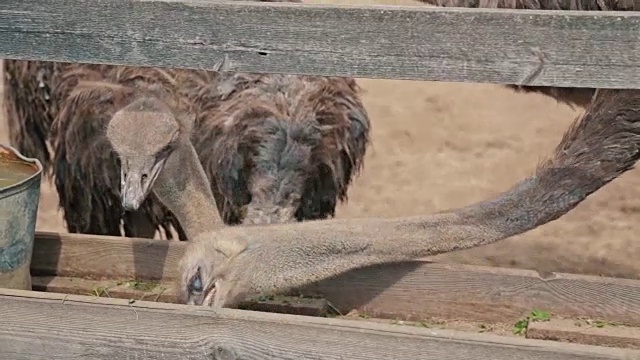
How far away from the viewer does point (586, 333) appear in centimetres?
275

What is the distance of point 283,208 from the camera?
3.41 metres

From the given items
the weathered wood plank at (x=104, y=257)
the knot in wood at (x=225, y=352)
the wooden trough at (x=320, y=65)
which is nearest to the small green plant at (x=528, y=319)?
the wooden trough at (x=320, y=65)

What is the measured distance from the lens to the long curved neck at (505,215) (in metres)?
2.67

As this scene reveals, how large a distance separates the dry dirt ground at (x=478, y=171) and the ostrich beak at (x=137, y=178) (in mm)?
2239

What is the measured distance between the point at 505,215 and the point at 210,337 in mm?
812

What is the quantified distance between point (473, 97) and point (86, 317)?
527cm

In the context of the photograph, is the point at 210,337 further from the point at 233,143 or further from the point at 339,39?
the point at 233,143

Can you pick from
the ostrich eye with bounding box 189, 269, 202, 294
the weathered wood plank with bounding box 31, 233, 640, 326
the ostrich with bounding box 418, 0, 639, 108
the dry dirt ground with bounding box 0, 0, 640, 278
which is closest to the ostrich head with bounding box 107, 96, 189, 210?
the ostrich eye with bounding box 189, 269, 202, 294

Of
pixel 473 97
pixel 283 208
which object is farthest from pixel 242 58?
pixel 473 97

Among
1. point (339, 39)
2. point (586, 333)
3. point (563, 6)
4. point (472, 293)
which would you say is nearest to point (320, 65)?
point (339, 39)

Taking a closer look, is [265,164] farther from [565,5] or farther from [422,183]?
[422,183]

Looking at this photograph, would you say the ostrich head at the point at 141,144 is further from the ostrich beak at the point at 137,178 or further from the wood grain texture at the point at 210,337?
the wood grain texture at the point at 210,337

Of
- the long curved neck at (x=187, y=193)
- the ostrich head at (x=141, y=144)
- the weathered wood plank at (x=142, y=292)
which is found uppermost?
the ostrich head at (x=141, y=144)

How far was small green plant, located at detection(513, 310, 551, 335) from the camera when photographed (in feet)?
9.27
